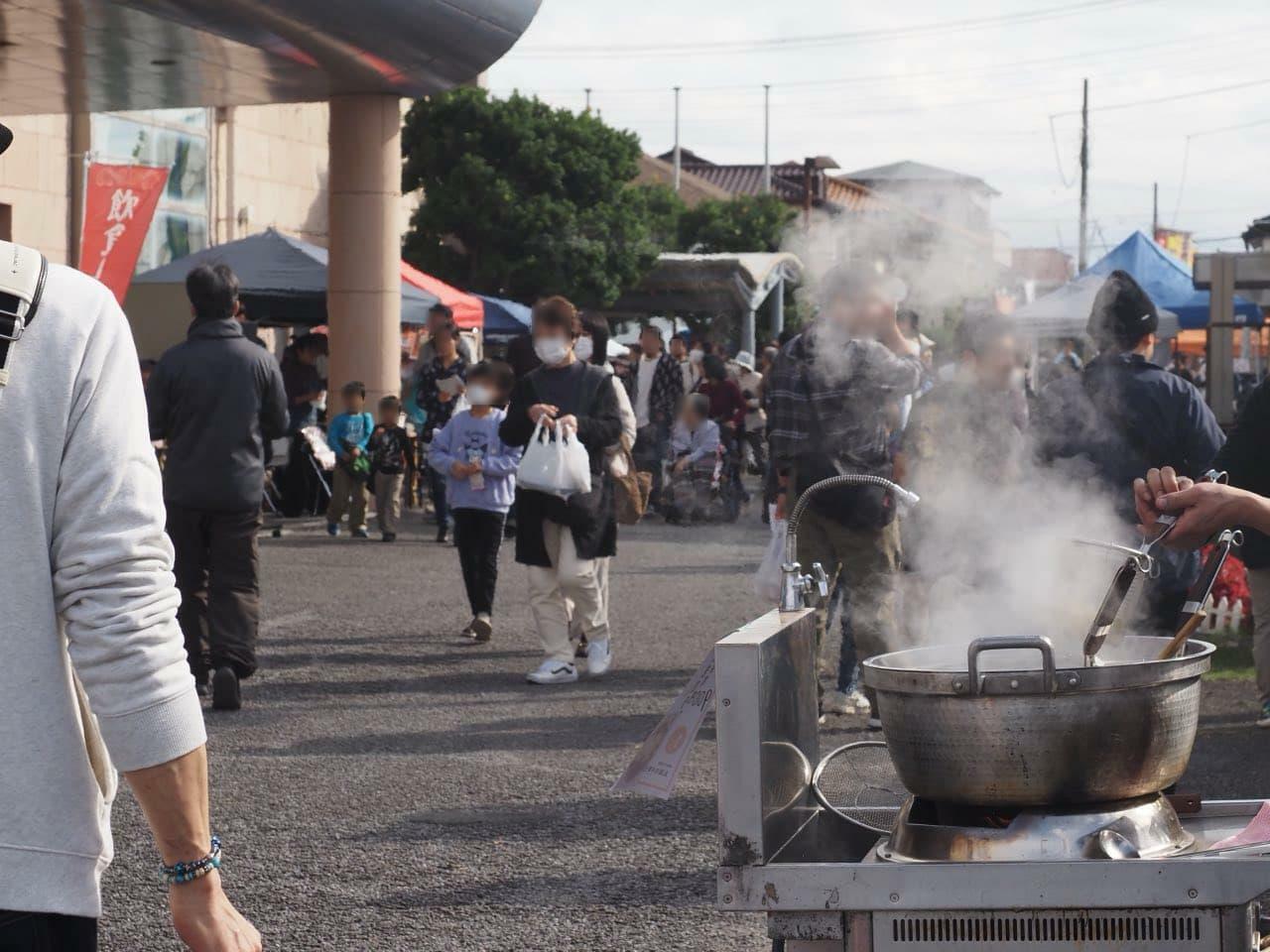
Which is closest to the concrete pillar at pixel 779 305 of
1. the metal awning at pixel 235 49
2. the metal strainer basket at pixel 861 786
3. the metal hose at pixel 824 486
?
the metal awning at pixel 235 49

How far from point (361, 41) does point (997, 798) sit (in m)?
13.9

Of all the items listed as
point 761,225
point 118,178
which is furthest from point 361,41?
A: point 761,225

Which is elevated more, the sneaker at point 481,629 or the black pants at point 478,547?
the black pants at point 478,547

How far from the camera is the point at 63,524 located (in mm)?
1988

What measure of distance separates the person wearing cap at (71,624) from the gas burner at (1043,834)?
1280 mm

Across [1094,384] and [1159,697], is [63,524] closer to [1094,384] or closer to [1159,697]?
[1159,697]

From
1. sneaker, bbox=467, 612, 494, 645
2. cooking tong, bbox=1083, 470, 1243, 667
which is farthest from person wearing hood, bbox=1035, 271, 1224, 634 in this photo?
sneaker, bbox=467, 612, 494, 645

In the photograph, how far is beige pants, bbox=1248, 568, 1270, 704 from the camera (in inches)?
261

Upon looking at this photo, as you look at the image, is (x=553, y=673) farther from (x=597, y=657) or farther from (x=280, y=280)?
(x=280, y=280)

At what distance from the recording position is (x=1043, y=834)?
2.65 metres

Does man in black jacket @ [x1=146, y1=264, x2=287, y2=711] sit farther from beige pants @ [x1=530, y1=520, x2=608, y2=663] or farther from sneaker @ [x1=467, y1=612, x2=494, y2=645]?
sneaker @ [x1=467, y1=612, x2=494, y2=645]

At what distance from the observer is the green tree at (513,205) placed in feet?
112

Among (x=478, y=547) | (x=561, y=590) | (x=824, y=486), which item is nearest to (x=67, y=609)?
(x=824, y=486)

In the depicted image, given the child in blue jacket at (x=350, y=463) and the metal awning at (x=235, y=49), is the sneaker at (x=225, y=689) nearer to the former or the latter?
the metal awning at (x=235, y=49)
